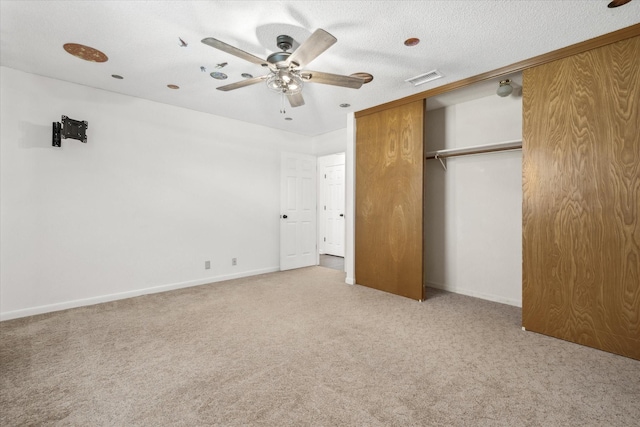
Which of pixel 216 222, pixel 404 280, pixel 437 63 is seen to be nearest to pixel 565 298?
pixel 404 280

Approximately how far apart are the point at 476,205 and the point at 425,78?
1.83 metres

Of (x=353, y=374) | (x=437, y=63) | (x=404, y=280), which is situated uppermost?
(x=437, y=63)

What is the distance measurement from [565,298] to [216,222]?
4.51m

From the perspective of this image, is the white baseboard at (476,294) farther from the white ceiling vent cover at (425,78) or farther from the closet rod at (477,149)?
the white ceiling vent cover at (425,78)

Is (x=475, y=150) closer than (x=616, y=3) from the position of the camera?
No

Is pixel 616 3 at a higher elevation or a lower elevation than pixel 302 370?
higher

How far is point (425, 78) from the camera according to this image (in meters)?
3.36

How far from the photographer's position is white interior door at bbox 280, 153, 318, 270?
220 inches

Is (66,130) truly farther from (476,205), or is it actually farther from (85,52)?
(476,205)

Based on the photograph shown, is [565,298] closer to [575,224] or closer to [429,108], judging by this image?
[575,224]

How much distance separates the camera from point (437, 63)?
3027 mm

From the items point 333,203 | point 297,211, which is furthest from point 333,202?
point 297,211

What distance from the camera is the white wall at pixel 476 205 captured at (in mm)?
3691

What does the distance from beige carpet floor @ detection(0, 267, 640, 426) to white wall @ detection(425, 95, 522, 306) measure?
0.65 meters
